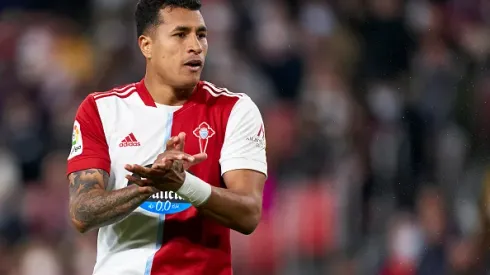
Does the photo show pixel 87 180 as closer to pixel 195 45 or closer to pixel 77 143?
pixel 77 143

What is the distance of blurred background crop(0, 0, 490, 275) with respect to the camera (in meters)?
9.60

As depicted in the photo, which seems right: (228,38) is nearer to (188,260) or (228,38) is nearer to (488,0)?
(488,0)

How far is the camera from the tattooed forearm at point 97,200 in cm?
450

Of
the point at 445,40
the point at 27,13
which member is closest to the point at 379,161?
the point at 445,40

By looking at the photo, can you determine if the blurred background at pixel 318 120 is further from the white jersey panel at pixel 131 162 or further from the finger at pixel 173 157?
the finger at pixel 173 157

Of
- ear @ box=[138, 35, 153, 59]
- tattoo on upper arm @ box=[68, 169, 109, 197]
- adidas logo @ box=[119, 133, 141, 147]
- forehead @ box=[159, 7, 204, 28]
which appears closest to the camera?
tattoo on upper arm @ box=[68, 169, 109, 197]

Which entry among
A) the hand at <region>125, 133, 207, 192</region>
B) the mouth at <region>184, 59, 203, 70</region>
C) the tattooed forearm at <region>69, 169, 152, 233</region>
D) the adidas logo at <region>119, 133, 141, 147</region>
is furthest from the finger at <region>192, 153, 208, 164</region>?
the mouth at <region>184, 59, 203, 70</region>

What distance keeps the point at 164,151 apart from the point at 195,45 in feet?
1.91

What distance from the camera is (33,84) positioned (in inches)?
465

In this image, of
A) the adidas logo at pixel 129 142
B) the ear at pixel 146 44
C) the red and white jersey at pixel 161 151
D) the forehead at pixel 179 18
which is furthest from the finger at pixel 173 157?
the ear at pixel 146 44

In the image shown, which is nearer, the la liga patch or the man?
the man

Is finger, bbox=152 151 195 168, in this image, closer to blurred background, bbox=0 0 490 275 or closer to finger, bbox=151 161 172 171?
finger, bbox=151 161 172 171

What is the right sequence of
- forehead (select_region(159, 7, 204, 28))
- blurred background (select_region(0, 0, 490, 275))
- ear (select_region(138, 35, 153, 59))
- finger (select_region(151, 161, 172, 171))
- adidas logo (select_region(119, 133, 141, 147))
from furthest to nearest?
blurred background (select_region(0, 0, 490, 275)) < ear (select_region(138, 35, 153, 59)) < forehead (select_region(159, 7, 204, 28)) < adidas logo (select_region(119, 133, 141, 147)) < finger (select_region(151, 161, 172, 171))

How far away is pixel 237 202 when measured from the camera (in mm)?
4645
